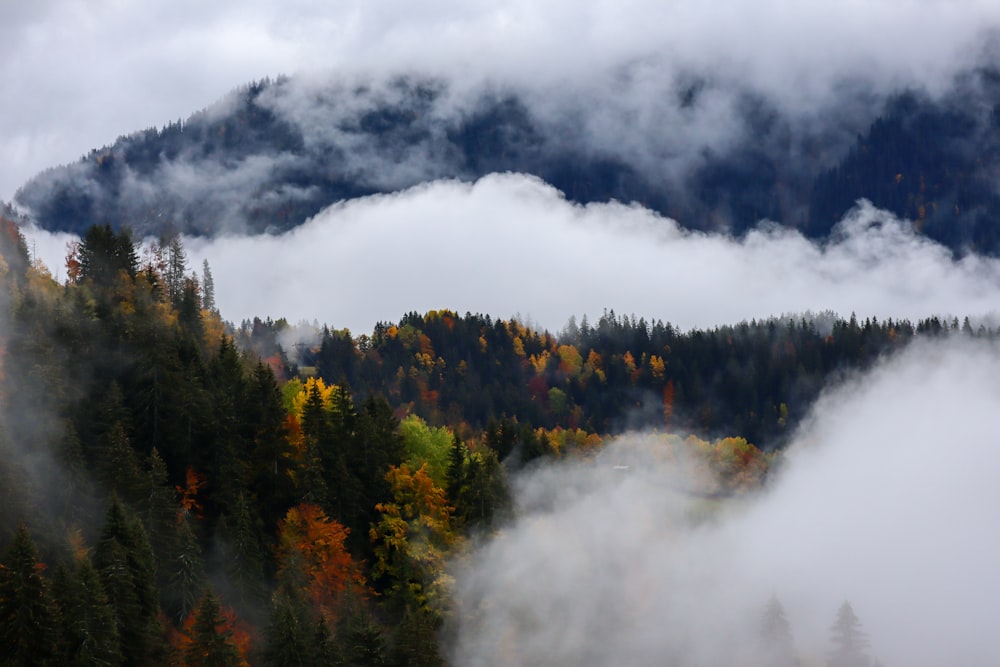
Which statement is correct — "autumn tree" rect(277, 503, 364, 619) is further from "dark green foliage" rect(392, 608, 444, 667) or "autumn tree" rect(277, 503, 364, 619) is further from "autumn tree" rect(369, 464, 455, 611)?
"dark green foliage" rect(392, 608, 444, 667)

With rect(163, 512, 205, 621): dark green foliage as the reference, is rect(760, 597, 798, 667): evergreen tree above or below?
below

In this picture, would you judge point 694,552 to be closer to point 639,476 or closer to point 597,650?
point 639,476

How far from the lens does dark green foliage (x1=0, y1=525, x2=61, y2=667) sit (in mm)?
65688

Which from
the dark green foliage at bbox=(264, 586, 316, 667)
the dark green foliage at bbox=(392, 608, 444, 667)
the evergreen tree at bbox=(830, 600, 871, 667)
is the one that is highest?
the dark green foliage at bbox=(264, 586, 316, 667)

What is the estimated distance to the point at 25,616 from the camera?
6581cm

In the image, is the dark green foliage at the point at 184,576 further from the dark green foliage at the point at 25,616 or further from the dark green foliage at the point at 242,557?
the dark green foliage at the point at 25,616

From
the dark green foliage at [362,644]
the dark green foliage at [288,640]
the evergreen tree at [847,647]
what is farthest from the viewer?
the evergreen tree at [847,647]

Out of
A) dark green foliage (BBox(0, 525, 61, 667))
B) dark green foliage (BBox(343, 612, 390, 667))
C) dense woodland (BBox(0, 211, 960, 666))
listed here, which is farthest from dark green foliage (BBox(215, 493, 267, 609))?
dark green foliage (BBox(0, 525, 61, 667))

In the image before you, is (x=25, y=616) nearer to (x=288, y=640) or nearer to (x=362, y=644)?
(x=288, y=640)

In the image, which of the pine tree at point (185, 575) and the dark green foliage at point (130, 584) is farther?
the pine tree at point (185, 575)

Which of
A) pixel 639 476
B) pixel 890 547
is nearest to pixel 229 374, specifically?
pixel 639 476

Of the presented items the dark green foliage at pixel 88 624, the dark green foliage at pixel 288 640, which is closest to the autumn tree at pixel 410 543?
the dark green foliage at pixel 288 640

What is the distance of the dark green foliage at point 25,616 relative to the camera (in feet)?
216

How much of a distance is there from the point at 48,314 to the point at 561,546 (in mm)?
54515
